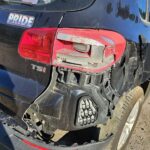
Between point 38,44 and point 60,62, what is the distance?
0.21 m

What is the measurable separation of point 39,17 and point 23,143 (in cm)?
92

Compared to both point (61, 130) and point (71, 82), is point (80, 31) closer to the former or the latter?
point (71, 82)

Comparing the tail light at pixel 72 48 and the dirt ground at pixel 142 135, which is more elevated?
the tail light at pixel 72 48

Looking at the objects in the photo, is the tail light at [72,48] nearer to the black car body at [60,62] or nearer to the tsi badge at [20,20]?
the black car body at [60,62]

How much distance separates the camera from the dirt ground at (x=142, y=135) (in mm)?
4633

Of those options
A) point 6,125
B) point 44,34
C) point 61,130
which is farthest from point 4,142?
point 44,34

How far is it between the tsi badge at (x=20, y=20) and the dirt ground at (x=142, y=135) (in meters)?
2.39

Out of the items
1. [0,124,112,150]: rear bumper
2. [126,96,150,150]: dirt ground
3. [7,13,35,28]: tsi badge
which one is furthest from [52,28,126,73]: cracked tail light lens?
[126,96,150,150]: dirt ground

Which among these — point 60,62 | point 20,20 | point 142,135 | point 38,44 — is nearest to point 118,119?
point 60,62

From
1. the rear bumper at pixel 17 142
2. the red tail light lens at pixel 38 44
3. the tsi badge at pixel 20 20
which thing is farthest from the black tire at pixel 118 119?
the tsi badge at pixel 20 20

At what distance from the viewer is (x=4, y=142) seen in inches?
104

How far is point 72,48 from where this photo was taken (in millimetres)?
2570

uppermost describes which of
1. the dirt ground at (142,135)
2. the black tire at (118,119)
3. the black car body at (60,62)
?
the black car body at (60,62)

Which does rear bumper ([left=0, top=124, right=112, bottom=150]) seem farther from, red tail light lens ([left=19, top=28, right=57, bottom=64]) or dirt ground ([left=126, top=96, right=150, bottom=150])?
dirt ground ([left=126, top=96, right=150, bottom=150])
